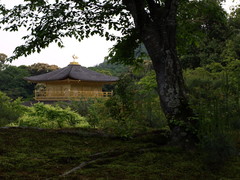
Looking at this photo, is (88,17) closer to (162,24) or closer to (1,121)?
(162,24)

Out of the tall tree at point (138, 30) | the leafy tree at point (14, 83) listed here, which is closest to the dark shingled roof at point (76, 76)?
the leafy tree at point (14, 83)

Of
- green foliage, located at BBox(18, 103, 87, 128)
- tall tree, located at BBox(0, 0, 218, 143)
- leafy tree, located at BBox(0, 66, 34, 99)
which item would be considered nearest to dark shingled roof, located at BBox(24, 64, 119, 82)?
leafy tree, located at BBox(0, 66, 34, 99)

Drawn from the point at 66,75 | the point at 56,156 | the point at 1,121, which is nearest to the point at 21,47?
the point at 56,156

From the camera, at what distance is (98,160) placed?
349 centimetres

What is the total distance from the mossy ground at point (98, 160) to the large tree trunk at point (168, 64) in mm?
392

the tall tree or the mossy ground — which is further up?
the tall tree

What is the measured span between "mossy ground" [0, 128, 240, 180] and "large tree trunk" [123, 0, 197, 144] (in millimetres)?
392

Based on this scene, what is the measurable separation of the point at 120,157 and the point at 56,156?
86 cm

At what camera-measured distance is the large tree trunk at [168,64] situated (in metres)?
3.95

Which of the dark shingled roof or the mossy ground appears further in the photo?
the dark shingled roof

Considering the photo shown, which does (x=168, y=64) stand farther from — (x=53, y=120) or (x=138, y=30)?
(x=53, y=120)

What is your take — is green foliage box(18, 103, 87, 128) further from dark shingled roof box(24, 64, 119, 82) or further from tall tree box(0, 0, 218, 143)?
dark shingled roof box(24, 64, 119, 82)

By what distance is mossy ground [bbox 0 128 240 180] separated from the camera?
9.92 feet

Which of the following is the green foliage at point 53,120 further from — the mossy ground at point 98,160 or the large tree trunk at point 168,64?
the large tree trunk at point 168,64
